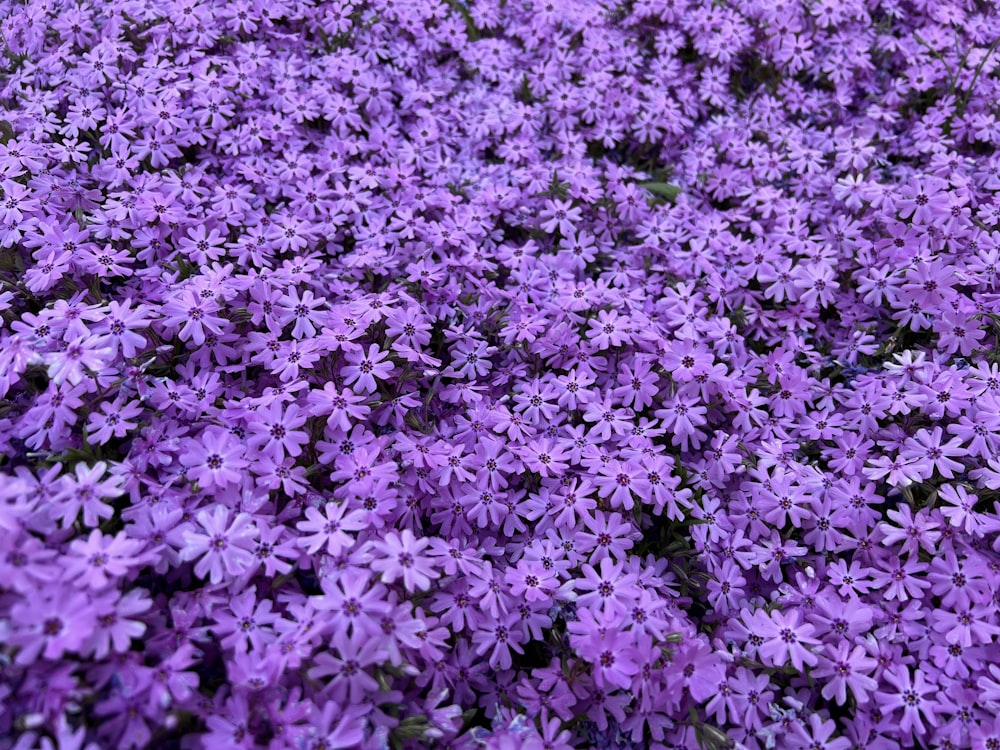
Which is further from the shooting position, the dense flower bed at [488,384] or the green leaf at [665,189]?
the green leaf at [665,189]

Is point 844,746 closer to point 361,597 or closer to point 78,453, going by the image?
point 361,597

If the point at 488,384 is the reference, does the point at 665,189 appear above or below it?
above

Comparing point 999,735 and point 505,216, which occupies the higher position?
point 505,216

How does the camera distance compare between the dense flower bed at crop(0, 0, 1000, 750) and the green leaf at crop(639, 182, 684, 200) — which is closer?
the dense flower bed at crop(0, 0, 1000, 750)

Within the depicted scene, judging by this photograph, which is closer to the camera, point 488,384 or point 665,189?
point 488,384

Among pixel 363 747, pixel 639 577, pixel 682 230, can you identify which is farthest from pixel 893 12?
pixel 363 747

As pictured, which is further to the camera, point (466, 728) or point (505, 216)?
point (505, 216)

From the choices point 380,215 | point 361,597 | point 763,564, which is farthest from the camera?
point 380,215

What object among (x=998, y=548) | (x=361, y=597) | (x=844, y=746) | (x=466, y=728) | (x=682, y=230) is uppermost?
(x=682, y=230)
